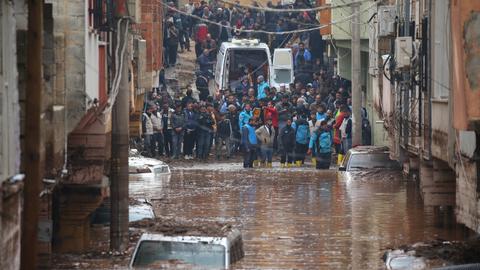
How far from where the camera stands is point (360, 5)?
154 ft

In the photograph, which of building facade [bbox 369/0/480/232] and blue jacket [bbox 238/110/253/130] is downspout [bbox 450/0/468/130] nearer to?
building facade [bbox 369/0/480/232]

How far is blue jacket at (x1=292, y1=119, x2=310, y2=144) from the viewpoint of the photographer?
45469mm

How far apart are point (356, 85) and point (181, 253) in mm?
27389

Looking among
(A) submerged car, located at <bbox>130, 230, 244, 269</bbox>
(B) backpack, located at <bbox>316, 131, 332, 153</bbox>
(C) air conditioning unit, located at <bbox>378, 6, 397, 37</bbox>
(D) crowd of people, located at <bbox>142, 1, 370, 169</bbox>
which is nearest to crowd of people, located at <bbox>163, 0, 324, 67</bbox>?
(D) crowd of people, located at <bbox>142, 1, 370, 169</bbox>

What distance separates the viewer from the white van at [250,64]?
189 feet

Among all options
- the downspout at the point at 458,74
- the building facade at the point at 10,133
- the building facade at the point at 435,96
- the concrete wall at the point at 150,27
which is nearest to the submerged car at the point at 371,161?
the building facade at the point at 435,96

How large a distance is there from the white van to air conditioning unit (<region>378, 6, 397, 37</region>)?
22.1 m

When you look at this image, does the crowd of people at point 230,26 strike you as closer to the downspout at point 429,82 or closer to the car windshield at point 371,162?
the car windshield at point 371,162

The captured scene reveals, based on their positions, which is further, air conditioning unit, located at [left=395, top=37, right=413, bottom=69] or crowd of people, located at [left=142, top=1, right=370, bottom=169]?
crowd of people, located at [left=142, top=1, right=370, bottom=169]

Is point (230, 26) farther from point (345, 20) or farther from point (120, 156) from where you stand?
point (120, 156)

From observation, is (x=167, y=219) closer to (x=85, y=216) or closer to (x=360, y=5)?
(x=85, y=216)

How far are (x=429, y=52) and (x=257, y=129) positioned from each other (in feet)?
62.5

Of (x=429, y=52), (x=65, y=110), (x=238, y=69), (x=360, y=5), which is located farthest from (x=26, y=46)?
(x=238, y=69)

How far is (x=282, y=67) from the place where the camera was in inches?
2280
